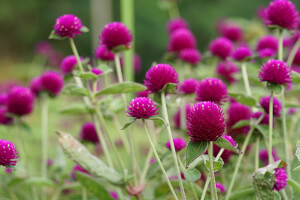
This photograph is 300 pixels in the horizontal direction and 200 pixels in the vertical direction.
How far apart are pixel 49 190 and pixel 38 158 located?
1.50 ft

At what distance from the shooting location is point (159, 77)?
1.02 metres

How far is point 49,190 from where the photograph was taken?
198 centimetres

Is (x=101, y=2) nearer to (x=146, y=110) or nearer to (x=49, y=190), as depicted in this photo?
(x=49, y=190)

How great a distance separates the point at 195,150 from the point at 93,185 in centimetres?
48

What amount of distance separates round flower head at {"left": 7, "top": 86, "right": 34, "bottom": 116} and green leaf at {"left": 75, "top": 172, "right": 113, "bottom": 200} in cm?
35

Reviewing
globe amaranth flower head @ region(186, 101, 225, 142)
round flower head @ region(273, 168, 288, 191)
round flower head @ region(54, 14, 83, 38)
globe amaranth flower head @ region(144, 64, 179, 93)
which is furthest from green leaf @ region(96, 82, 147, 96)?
round flower head @ region(273, 168, 288, 191)

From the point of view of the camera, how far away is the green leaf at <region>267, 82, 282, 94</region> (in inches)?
41.1

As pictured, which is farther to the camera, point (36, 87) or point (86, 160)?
point (36, 87)

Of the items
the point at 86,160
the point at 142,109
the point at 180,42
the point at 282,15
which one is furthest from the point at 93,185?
the point at 180,42

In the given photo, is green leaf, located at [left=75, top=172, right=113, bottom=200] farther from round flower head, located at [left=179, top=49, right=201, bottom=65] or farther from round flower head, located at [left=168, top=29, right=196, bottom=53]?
round flower head, located at [left=168, top=29, right=196, bottom=53]

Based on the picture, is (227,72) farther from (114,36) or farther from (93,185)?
(93,185)

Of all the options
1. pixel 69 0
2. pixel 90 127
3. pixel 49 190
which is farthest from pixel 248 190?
pixel 69 0

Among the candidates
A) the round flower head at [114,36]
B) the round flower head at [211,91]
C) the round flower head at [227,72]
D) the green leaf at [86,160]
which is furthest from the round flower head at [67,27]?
the round flower head at [227,72]

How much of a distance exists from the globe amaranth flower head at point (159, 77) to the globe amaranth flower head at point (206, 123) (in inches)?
7.3
